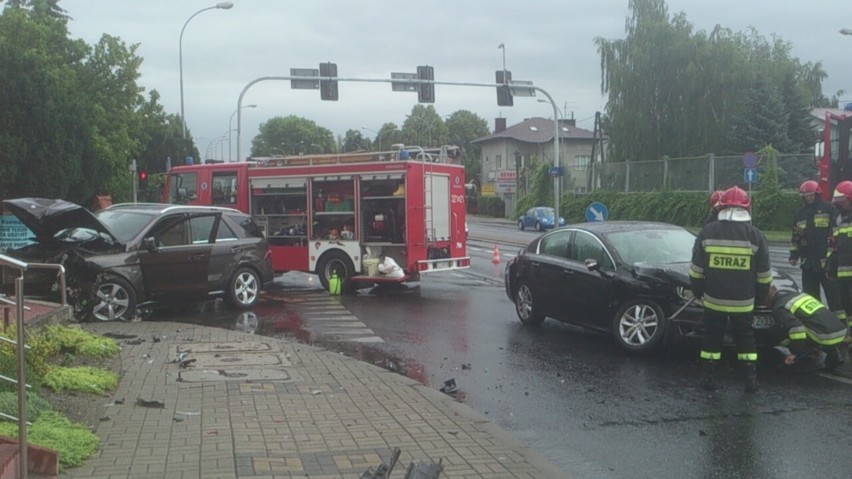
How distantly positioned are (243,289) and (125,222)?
7.00ft

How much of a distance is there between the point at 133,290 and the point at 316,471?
7507mm

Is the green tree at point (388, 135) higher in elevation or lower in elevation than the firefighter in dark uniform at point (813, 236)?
higher

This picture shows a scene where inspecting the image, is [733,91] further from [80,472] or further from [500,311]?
[80,472]

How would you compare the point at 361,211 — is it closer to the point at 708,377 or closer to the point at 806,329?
the point at 708,377

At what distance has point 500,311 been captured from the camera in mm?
13219

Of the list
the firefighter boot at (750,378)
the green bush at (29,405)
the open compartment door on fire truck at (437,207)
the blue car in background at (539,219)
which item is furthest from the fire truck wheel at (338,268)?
the blue car in background at (539,219)

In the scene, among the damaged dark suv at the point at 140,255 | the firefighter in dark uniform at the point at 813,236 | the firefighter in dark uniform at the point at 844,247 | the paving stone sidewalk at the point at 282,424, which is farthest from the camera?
the damaged dark suv at the point at 140,255

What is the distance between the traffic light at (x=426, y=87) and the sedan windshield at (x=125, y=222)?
1718cm

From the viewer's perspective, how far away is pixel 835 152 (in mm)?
18312

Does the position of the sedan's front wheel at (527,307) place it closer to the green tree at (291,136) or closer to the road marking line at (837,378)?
the road marking line at (837,378)

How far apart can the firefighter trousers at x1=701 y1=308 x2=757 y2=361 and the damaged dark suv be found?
7.78 metres

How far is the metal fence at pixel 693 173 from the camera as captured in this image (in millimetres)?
35844

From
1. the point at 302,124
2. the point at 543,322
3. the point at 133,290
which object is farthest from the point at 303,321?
the point at 302,124

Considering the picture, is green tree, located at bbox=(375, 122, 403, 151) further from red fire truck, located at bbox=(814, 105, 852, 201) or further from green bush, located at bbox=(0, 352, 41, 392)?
green bush, located at bbox=(0, 352, 41, 392)
